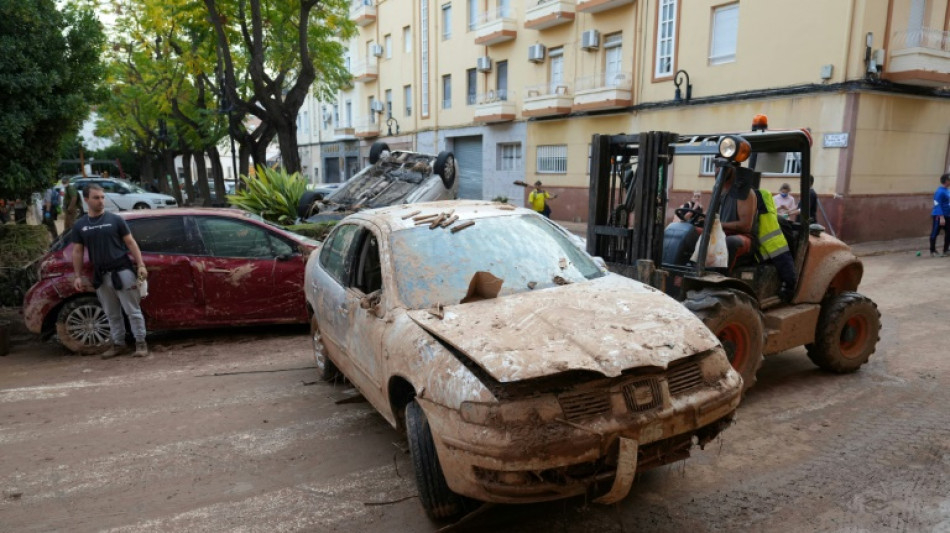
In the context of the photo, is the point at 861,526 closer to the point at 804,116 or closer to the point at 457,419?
the point at 457,419

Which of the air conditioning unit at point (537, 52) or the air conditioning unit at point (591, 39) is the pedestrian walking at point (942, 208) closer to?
the air conditioning unit at point (591, 39)

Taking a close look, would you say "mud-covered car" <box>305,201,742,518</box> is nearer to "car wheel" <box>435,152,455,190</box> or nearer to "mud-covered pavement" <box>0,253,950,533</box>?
"mud-covered pavement" <box>0,253,950,533</box>

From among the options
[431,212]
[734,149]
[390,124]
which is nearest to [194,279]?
[431,212]

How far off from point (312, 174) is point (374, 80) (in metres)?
13.0

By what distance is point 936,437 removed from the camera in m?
4.22

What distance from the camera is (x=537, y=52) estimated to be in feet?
74.2

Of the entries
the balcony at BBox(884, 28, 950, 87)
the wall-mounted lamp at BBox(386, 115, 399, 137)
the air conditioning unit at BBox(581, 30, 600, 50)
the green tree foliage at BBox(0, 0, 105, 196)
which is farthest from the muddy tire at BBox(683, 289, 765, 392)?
the wall-mounted lamp at BBox(386, 115, 399, 137)

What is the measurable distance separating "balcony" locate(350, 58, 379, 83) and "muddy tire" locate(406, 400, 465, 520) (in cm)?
3472

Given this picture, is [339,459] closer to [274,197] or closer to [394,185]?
[394,185]

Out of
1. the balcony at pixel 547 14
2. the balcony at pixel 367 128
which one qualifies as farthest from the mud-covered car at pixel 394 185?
the balcony at pixel 367 128

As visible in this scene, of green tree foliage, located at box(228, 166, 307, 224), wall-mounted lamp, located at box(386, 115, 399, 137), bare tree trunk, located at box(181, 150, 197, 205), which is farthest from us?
wall-mounted lamp, located at box(386, 115, 399, 137)

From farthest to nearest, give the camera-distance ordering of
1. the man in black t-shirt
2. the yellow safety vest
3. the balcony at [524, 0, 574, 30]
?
the balcony at [524, 0, 574, 30], the man in black t-shirt, the yellow safety vest

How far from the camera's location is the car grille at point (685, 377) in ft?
10.1

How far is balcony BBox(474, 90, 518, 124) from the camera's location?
80.0ft
